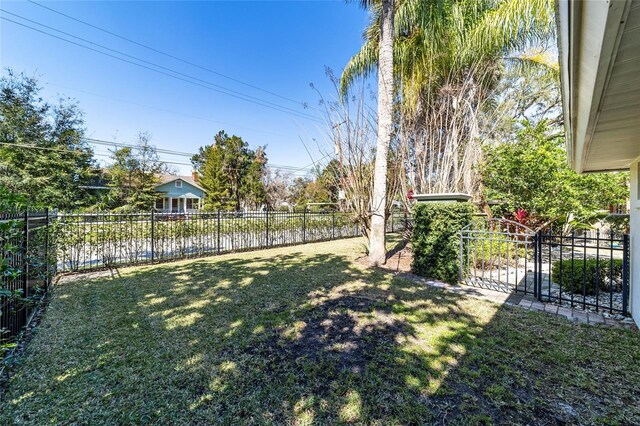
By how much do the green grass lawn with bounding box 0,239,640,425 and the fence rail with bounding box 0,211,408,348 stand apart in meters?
0.77

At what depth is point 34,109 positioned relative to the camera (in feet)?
51.8

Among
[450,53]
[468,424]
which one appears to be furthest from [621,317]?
[450,53]

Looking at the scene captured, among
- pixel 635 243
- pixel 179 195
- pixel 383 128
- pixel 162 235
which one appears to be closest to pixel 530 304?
pixel 635 243

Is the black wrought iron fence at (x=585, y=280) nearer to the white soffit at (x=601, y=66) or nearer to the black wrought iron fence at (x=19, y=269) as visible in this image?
the white soffit at (x=601, y=66)

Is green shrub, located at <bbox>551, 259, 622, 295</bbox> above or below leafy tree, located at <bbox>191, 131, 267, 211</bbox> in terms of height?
below

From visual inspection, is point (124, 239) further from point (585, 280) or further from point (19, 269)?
point (585, 280)

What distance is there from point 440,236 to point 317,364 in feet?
13.3

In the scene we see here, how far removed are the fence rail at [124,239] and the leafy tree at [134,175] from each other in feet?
53.9

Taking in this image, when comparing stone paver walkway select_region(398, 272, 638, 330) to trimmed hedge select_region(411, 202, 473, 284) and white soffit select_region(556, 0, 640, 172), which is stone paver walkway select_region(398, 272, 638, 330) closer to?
trimmed hedge select_region(411, 202, 473, 284)

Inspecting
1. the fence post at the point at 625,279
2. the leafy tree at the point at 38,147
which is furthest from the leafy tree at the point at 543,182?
the leafy tree at the point at 38,147

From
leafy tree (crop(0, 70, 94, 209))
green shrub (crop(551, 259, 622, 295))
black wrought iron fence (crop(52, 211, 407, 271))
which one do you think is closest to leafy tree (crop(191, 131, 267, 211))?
leafy tree (crop(0, 70, 94, 209))

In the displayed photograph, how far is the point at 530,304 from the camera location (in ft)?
13.7

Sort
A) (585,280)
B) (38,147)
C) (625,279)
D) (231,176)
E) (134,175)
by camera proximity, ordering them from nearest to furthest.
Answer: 1. (625,279)
2. (585,280)
3. (38,147)
4. (134,175)
5. (231,176)

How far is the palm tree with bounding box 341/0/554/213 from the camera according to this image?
305 inches
